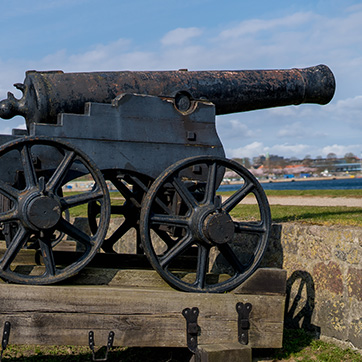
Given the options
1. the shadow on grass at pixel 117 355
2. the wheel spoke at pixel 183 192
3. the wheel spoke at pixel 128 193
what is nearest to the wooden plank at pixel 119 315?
the shadow on grass at pixel 117 355

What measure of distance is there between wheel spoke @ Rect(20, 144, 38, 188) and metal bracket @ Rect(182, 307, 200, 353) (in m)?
1.48

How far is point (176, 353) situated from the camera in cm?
502

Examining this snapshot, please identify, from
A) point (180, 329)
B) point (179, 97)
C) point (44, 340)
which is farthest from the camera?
point (179, 97)

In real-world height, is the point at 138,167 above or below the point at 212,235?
above

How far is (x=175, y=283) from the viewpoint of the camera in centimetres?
430

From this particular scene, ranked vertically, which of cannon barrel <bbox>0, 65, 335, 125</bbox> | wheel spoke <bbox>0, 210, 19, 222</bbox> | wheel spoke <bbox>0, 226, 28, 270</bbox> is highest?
cannon barrel <bbox>0, 65, 335, 125</bbox>

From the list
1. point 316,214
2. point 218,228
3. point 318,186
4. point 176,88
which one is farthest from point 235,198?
point 318,186

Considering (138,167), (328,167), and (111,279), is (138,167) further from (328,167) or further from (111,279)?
(328,167)

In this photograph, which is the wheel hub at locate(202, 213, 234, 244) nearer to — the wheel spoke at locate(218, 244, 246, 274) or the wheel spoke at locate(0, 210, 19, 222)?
the wheel spoke at locate(218, 244, 246, 274)

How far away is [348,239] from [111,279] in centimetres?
210

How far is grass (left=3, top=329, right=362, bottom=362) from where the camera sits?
4.76 m

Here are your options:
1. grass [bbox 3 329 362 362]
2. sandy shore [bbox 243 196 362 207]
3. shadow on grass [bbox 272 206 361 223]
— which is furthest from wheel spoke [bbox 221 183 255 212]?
sandy shore [bbox 243 196 362 207]

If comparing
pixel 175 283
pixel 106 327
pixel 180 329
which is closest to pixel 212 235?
pixel 175 283

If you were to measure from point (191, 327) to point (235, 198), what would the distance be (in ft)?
3.58
